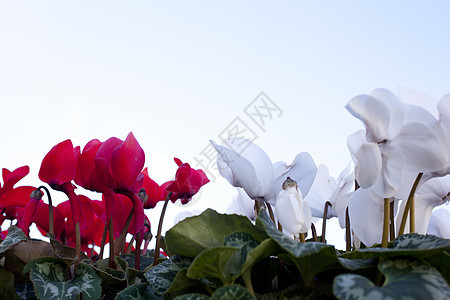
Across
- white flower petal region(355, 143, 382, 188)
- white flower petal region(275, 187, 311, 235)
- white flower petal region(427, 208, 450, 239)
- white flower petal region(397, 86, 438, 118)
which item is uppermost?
white flower petal region(397, 86, 438, 118)

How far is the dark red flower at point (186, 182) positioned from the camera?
1.09 meters

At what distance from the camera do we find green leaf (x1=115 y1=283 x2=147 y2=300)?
77 cm

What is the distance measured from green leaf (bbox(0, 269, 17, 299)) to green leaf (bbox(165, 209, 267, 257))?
38cm

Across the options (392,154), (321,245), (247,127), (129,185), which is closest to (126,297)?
(129,185)

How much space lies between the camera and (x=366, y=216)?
814mm

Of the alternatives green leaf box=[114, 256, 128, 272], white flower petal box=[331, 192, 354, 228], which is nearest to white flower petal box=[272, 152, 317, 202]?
white flower petal box=[331, 192, 354, 228]

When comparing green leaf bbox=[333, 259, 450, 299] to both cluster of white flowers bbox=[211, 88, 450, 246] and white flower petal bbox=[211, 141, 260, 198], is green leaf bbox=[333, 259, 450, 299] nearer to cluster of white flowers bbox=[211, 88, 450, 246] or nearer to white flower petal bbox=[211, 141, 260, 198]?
cluster of white flowers bbox=[211, 88, 450, 246]

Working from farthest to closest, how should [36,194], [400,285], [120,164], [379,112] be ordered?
[36,194], [120,164], [379,112], [400,285]

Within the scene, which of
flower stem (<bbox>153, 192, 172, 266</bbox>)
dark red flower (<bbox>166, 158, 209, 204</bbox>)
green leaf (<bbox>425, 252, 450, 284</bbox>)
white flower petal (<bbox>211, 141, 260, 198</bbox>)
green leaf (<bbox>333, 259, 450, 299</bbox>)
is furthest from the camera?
dark red flower (<bbox>166, 158, 209, 204</bbox>)

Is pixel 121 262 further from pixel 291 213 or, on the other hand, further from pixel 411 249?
pixel 411 249

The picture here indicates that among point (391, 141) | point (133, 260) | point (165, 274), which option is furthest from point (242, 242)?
point (133, 260)

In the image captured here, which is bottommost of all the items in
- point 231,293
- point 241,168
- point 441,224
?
point 441,224

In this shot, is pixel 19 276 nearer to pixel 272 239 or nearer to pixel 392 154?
pixel 272 239

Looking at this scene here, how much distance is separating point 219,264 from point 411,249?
9.3 inches
